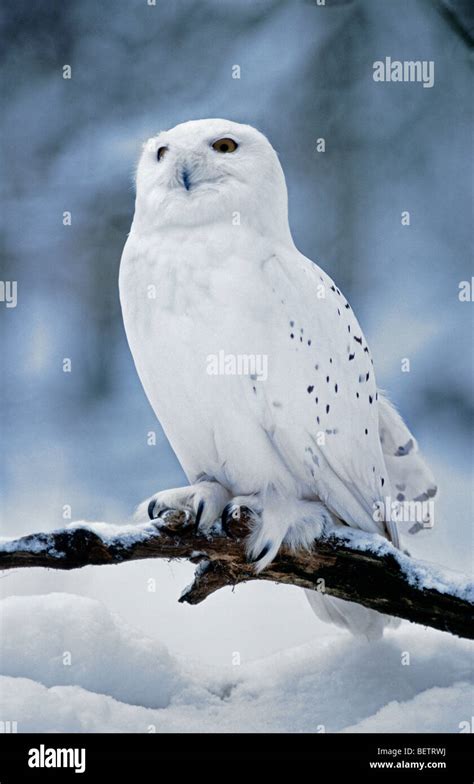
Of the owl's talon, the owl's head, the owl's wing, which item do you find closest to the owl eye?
the owl's head

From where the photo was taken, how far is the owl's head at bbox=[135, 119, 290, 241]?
189 centimetres

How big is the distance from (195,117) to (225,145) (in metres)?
0.68

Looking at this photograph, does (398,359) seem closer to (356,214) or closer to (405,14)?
(356,214)

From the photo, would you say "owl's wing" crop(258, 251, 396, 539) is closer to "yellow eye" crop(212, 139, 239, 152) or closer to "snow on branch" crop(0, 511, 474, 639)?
"snow on branch" crop(0, 511, 474, 639)

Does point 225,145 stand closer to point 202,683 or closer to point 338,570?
point 338,570

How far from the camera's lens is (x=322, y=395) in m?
1.89

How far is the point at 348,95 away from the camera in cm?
253

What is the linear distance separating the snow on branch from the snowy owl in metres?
0.04

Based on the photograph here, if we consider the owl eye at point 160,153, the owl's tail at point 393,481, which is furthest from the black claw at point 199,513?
the owl eye at point 160,153

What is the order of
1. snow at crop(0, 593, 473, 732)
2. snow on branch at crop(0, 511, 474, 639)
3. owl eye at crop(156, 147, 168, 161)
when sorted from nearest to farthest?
snow on branch at crop(0, 511, 474, 639), owl eye at crop(156, 147, 168, 161), snow at crop(0, 593, 473, 732)

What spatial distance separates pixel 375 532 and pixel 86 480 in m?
0.85

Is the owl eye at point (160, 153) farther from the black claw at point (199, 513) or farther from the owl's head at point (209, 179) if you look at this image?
the black claw at point (199, 513)

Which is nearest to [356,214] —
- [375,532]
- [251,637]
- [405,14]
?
[405,14]

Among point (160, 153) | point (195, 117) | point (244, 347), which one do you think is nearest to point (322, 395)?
point (244, 347)
